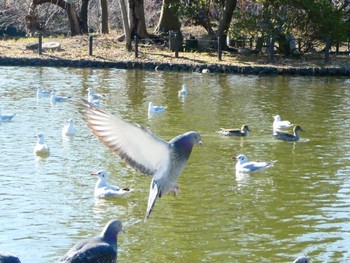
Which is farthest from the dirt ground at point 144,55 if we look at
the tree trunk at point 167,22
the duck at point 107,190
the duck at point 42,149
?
the duck at point 107,190

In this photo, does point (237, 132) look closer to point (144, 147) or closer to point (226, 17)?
point (144, 147)

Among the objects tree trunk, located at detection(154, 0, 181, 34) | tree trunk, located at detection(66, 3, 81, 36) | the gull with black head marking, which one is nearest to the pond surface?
the gull with black head marking

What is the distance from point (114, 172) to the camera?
13.0 meters

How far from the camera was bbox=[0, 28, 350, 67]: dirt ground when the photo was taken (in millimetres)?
30297

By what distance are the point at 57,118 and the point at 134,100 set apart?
3370 mm

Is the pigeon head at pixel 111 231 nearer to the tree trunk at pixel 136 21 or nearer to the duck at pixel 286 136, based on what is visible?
the duck at pixel 286 136

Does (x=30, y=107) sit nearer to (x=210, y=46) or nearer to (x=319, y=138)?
(x=319, y=138)

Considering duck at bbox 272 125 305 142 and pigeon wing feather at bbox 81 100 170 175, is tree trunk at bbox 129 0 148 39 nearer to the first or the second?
duck at bbox 272 125 305 142

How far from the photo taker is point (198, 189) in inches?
471

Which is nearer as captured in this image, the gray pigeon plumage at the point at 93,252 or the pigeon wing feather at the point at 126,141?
the gray pigeon plumage at the point at 93,252

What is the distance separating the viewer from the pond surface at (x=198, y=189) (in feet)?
31.0

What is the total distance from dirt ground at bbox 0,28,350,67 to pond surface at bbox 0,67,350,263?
895 centimetres

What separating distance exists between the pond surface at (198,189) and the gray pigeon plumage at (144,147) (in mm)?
1220

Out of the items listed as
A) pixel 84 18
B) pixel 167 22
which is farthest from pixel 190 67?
pixel 84 18
